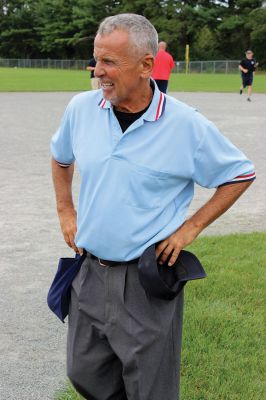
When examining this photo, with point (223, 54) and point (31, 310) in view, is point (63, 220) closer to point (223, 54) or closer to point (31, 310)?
point (31, 310)

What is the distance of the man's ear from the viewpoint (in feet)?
7.41

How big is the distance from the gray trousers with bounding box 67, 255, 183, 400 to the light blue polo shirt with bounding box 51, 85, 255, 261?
5.4 inches

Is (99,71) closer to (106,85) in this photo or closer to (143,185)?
(106,85)

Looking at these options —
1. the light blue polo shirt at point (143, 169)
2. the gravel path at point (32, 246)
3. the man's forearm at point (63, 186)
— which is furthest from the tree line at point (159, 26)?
the light blue polo shirt at point (143, 169)

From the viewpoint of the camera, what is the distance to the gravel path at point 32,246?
3484 millimetres

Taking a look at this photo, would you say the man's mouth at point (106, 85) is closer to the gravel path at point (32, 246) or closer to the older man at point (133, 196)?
the older man at point (133, 196)

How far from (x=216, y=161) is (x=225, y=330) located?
6.20 feet

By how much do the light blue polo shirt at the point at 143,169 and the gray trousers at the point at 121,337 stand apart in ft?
0.45

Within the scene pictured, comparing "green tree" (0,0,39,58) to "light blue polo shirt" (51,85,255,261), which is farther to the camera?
"green tree" (0,0,39,58)

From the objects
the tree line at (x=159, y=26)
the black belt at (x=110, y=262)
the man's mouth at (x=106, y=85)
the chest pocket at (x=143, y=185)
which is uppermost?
the tree line at (x=159, y=26)

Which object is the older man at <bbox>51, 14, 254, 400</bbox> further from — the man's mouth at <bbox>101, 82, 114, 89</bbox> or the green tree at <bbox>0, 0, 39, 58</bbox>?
the green tree at <bbox>0, 0, 39, 58</bbox>

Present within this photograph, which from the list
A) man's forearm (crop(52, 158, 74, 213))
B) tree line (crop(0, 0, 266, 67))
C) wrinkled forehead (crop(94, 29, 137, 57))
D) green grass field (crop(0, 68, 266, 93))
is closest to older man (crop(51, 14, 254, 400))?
wrinkled forehead (crop(94, 29, 137, 57))

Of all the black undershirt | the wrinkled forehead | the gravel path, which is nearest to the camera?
the wrinkled forehead

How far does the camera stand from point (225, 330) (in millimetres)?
3865
